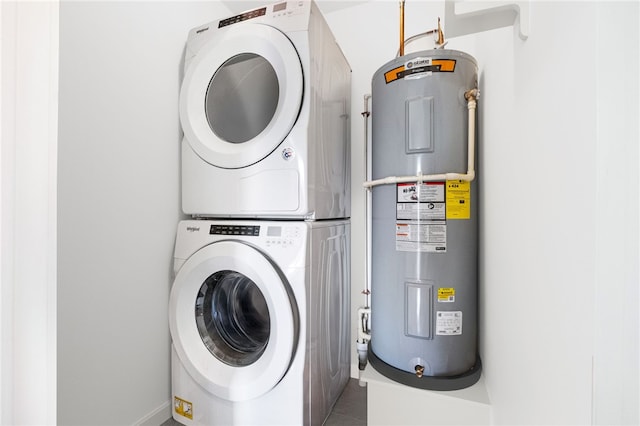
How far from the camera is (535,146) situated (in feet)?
1.83

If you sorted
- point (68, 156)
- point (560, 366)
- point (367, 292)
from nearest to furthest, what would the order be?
1. point (560, 366)
2. point (68, 156)
3. point (367, 292)

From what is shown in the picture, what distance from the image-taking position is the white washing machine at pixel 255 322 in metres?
1.07

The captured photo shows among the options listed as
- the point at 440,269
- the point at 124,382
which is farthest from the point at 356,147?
the point at 124,382

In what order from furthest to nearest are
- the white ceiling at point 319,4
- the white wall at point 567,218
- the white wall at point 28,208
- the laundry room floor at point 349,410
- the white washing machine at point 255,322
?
the white ceiling at point 319,4
the laundry room floor at point 349,410
the white washing machine at point 255,322
the white wall at point 28,208
the white wall at point 567,218

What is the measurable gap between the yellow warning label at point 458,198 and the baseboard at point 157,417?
1434 mm

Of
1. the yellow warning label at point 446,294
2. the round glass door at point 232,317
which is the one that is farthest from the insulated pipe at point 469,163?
the round glass door at point 232,317

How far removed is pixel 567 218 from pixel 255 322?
1.24m

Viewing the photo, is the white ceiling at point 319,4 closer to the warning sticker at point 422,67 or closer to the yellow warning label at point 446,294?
the warning sticker at point 422,67

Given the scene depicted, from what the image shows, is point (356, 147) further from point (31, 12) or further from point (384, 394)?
point (31, 12)

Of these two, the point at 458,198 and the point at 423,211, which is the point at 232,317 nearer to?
the point at 423,211

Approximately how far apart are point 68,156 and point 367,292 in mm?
1301

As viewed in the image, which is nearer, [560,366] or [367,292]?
[560,366]

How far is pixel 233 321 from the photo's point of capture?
1.36m

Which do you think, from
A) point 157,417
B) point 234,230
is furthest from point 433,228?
point 157,417
